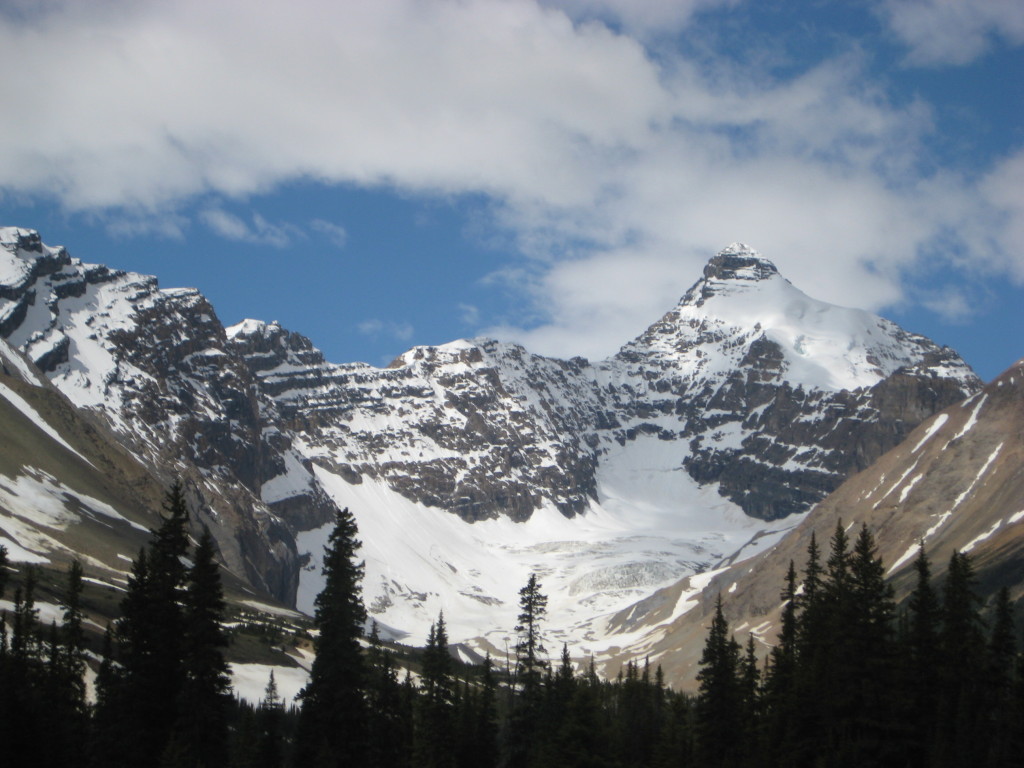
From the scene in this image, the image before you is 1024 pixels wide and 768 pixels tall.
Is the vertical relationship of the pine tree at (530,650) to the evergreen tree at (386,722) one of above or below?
above

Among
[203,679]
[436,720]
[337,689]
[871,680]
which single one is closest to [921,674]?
[871,680]

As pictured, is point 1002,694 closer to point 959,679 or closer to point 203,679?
point 959,679

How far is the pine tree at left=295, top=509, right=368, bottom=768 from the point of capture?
219ft

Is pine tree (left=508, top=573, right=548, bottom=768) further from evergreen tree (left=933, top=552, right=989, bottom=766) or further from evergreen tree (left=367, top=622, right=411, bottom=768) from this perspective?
evergreen tree (left=933, top=552, right=989, bottom=766)

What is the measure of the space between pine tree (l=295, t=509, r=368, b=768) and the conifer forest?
9 cm

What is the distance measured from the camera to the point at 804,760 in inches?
2842

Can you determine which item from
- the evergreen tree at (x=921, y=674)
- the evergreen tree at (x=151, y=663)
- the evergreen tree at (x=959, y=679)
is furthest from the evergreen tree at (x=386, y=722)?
the evergreen tree at (x=959, y=679)

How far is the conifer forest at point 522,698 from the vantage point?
63781mm

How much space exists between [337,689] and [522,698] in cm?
1636

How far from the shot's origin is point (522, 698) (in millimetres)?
80188

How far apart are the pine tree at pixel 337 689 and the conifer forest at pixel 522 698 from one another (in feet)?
0.28

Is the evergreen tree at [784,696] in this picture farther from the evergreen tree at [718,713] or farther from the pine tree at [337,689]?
the pine tree at [337,689]

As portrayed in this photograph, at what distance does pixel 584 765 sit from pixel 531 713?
14583 mm

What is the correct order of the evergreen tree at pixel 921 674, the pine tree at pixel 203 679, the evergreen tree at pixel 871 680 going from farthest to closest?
the evergreen tree at pixel 921 674 → the evergreen tree at pixel 871 680 → the pine tree at pixel 203 679
